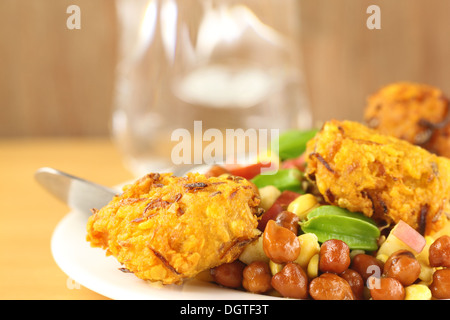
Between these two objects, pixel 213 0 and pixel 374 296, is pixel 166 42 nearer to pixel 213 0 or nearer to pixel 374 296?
pixel 213 0

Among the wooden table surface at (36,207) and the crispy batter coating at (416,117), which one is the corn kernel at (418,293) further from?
the crispy batter coating at (416,117)

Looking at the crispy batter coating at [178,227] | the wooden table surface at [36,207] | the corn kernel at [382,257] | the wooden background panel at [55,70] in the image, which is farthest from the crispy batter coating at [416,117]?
the wooden background panel at [55,70]

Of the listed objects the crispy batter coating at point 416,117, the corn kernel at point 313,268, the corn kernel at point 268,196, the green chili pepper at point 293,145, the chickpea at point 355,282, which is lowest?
the chickpea at point 355,282

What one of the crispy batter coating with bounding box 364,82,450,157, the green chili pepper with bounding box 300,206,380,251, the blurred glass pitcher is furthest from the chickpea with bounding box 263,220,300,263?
the blurred glass pitcher

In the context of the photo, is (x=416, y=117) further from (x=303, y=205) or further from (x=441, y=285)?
(x=441, y=285)

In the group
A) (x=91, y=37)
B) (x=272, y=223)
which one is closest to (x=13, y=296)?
(x=272, y=223)

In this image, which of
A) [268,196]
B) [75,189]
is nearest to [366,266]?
[268,196]
